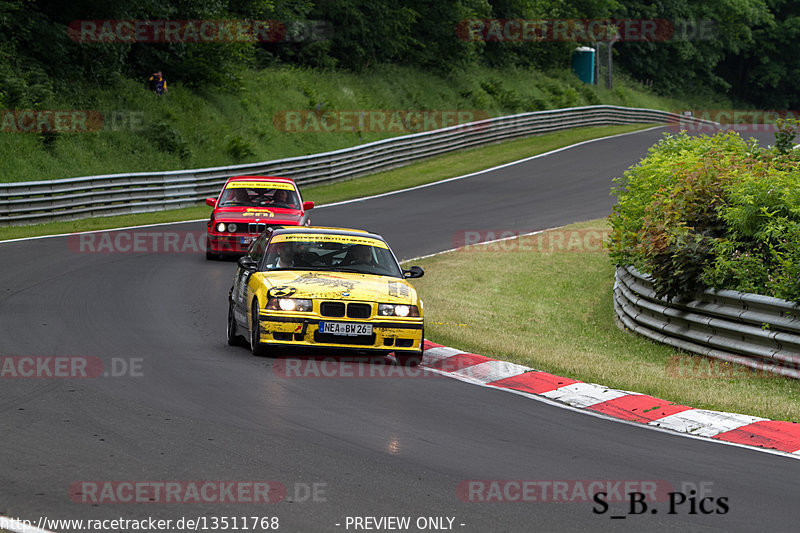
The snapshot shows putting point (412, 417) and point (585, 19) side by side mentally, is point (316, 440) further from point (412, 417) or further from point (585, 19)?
point (585, 19)

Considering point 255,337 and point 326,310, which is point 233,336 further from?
point 326,310

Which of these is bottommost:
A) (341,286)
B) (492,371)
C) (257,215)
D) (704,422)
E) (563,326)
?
(563,326)

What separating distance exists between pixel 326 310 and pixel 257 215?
10.7 m

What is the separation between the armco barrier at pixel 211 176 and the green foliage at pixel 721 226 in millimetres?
15965

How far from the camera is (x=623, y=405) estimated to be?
998cm

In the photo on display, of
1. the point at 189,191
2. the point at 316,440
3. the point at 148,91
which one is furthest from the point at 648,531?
the point at 148,91

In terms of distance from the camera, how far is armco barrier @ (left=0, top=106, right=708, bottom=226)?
26.8m

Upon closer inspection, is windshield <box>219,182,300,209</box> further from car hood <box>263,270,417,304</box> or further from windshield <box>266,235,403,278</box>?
car hood <box>263,270,417,304</box>

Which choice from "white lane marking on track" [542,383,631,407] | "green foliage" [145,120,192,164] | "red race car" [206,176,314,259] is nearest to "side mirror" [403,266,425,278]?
"white lane marking on track" [542,383,631,407]

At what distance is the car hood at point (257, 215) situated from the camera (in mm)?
21641

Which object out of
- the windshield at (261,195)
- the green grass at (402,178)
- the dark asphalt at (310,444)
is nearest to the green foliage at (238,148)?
the green grass at (402,178)

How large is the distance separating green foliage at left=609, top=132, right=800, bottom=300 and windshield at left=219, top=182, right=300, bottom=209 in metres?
8.50

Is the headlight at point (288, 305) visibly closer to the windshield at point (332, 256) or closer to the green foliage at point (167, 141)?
the windshield at point (332, 256)

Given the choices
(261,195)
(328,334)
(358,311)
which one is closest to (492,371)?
(358,311)
